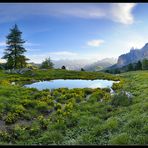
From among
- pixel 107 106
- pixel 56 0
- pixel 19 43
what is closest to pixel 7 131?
pixel 107 106

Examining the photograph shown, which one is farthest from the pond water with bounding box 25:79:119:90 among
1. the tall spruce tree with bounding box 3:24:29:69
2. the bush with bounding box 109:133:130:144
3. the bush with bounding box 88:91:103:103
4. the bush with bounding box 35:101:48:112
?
the tall spruce tree with bounding box 3:24:29:69

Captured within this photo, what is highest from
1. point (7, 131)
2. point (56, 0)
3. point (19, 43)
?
point (19, 43)

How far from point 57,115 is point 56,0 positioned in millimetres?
11466

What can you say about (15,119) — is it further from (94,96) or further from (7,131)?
(94,96)

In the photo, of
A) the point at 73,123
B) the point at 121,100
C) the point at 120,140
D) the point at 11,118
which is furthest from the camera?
the point at 121,100

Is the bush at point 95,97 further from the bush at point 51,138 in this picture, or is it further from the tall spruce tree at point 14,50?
the tall spruce tree at point 14,50

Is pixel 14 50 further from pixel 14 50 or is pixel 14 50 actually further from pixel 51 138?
pixel 51 138

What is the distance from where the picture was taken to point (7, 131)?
12.9m

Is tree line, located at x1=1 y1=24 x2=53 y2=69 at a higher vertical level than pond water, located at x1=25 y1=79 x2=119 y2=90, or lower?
higher

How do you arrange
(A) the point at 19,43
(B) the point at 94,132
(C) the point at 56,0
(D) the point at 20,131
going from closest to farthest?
1. (C) the point at 56,0
2. (B) the point at 94,132
3. (D) the point at 20,131
4. (A) the point at 19,43

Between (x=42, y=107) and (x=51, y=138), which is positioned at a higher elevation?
(x=42, y=107)

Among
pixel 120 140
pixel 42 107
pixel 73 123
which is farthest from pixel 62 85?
pixel 120 140

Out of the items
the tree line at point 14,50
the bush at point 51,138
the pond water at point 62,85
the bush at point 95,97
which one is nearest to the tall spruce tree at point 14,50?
the tree line at point 14,50

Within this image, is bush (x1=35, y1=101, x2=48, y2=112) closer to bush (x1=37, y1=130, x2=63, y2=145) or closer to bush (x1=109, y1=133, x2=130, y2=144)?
bush (x1=37, y1=130, x2=63, y2=145)
